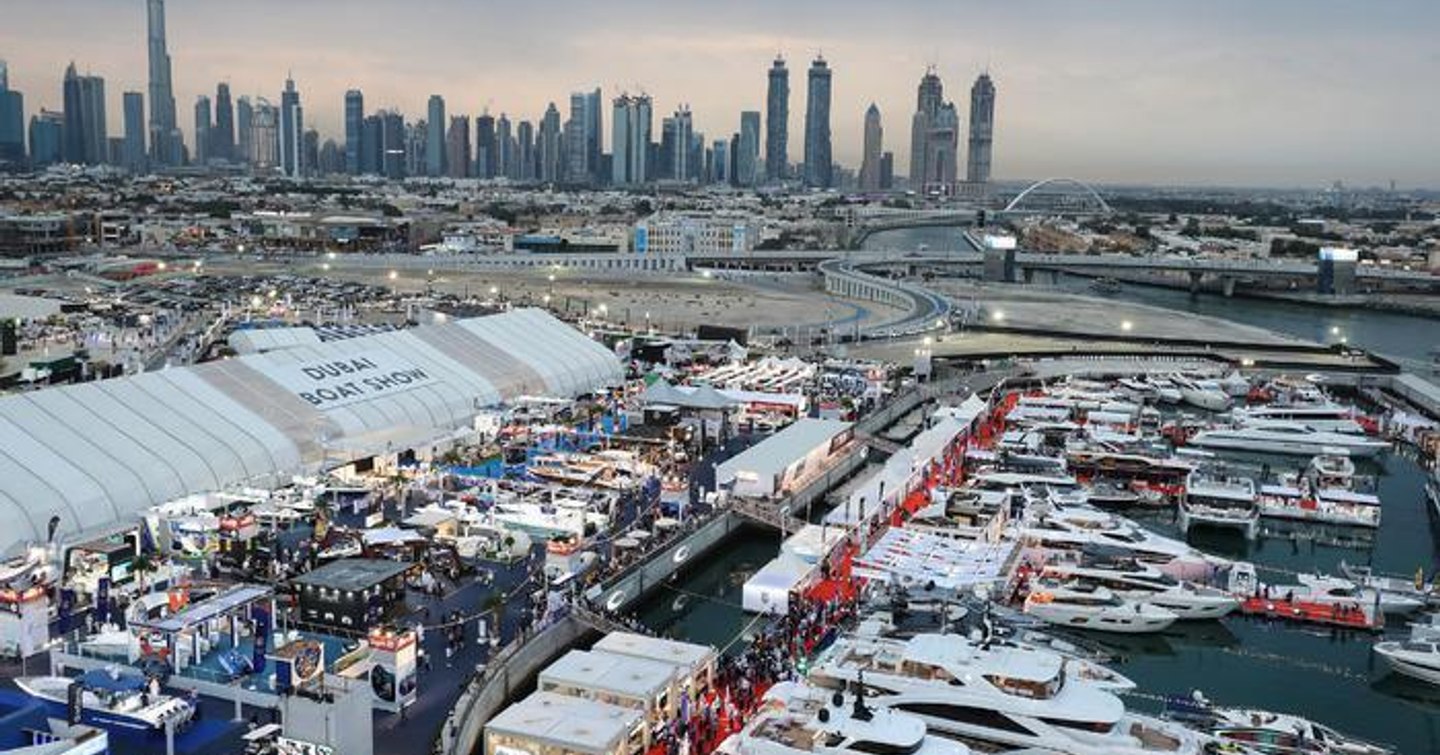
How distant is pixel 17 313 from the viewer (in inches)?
1390

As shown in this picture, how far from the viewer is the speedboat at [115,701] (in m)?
10.1

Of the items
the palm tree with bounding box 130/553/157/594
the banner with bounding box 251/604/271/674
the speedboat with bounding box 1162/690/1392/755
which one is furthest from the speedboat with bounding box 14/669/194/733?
the speedboat with bounding box 1162/690/1392/755

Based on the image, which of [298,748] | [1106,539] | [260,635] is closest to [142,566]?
[260,635]

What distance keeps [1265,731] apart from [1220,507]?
9.41 metres

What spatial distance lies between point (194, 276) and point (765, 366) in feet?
108

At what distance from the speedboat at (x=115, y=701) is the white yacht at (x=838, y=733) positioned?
4695 millimetres

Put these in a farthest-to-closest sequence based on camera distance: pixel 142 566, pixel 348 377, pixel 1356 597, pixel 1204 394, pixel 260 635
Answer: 1. pixel 1204 394
2. pixel 348 377
3. pixel 1356 597
4. pixel 142 566
5. pixel 260 635

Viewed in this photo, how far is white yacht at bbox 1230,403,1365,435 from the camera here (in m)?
26.4

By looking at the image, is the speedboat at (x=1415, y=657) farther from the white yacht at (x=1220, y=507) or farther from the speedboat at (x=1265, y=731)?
the white yacht at (x=1220, y=507)

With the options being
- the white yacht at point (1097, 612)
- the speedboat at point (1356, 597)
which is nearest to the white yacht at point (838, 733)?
Result: the white yacht at point (1097, 612)

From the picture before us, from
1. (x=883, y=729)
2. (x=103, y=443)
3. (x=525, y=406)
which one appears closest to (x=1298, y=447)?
(x=525, y=406)

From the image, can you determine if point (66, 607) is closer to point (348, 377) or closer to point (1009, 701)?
point (348, 377)

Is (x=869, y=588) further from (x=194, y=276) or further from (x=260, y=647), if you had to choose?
(x=194, y=276)

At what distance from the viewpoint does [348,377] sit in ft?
68.7
